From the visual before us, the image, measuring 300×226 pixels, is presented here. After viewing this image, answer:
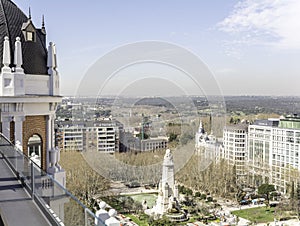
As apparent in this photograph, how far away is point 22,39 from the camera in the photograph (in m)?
9.55

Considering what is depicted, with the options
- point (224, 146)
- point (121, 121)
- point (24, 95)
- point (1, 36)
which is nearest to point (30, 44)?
point (1, 36)

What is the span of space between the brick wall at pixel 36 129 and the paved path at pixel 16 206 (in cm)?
443

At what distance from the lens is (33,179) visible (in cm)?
409

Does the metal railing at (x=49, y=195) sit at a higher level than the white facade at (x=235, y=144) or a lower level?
higher

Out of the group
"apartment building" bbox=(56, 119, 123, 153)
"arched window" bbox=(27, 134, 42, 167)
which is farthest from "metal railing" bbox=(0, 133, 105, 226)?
"apartment building" bbox=(56, 119, 123, 153)

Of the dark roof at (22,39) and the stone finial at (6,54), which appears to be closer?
the stone finial at (6,54)

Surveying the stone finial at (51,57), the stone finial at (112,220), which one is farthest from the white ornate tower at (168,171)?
the stone finial at (112,220)

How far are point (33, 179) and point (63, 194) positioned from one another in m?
1.16

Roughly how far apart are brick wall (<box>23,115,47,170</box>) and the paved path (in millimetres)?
4427

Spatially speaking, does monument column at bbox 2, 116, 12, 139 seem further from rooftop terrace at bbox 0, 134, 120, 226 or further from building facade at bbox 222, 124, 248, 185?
building facade at bbox 222, 124, 248, 185

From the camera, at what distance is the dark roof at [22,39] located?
933 centimetres

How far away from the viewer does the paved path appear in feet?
11.5

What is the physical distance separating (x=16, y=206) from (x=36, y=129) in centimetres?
574

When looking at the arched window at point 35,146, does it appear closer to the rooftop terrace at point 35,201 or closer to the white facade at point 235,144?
the rooftop terrace at point 35,201
